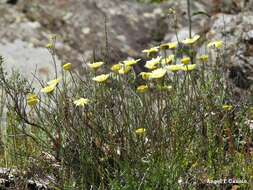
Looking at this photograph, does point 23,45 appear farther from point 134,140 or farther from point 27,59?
point 134,140

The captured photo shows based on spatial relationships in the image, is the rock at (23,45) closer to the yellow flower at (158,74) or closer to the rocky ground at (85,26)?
the rocky ground at (85,26)

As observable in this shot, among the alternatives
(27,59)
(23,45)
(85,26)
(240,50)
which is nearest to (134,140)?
(240,50)

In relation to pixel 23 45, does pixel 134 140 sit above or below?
above

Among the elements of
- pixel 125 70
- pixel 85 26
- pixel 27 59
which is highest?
pixel 125 70

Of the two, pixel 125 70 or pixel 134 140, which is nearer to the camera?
pixel 125 70

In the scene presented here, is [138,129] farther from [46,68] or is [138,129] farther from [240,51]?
[46,68]

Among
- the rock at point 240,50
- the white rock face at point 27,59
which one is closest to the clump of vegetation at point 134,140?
the rock at point 240,50

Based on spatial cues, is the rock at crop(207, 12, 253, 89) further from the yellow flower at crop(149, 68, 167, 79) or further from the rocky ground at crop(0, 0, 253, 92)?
the yellow flower at crop(149, 68, 167, 79)

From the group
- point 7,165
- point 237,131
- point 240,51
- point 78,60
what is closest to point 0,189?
point 7,165
